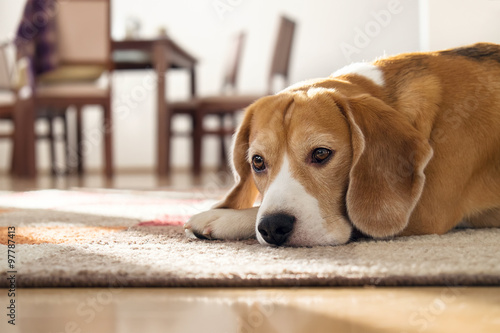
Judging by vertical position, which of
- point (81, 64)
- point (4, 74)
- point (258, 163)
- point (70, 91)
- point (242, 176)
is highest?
point (258, 163)

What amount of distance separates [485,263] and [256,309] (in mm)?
553

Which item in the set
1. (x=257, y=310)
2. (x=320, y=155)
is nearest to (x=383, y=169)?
(x=320, y=155)

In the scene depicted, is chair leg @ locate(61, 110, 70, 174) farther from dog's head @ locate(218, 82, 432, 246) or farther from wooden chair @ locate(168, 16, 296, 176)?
dog's head @ locate(218, 82, 432, 246)

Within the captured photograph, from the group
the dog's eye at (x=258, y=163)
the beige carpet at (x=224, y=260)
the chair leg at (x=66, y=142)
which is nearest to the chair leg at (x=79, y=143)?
the chair leg at (x=66, y=142)

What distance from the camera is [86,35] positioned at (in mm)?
5523

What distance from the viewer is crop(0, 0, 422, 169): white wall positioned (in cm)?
884

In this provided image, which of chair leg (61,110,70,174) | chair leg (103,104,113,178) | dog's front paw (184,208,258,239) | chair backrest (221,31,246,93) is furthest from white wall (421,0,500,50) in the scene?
chair leg (61,110,70,174)

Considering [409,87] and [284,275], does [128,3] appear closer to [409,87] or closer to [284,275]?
[409,87]

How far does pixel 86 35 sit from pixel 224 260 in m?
4.72

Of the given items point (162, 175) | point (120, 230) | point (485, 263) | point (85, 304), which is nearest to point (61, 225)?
point (120, 230)

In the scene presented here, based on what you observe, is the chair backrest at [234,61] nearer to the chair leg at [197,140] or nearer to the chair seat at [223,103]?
the chair leg at [197,140]

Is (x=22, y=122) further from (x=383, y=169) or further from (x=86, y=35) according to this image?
(x=383, y=169)

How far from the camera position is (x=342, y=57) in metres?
8.81

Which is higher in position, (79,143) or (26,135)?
(26,135)
